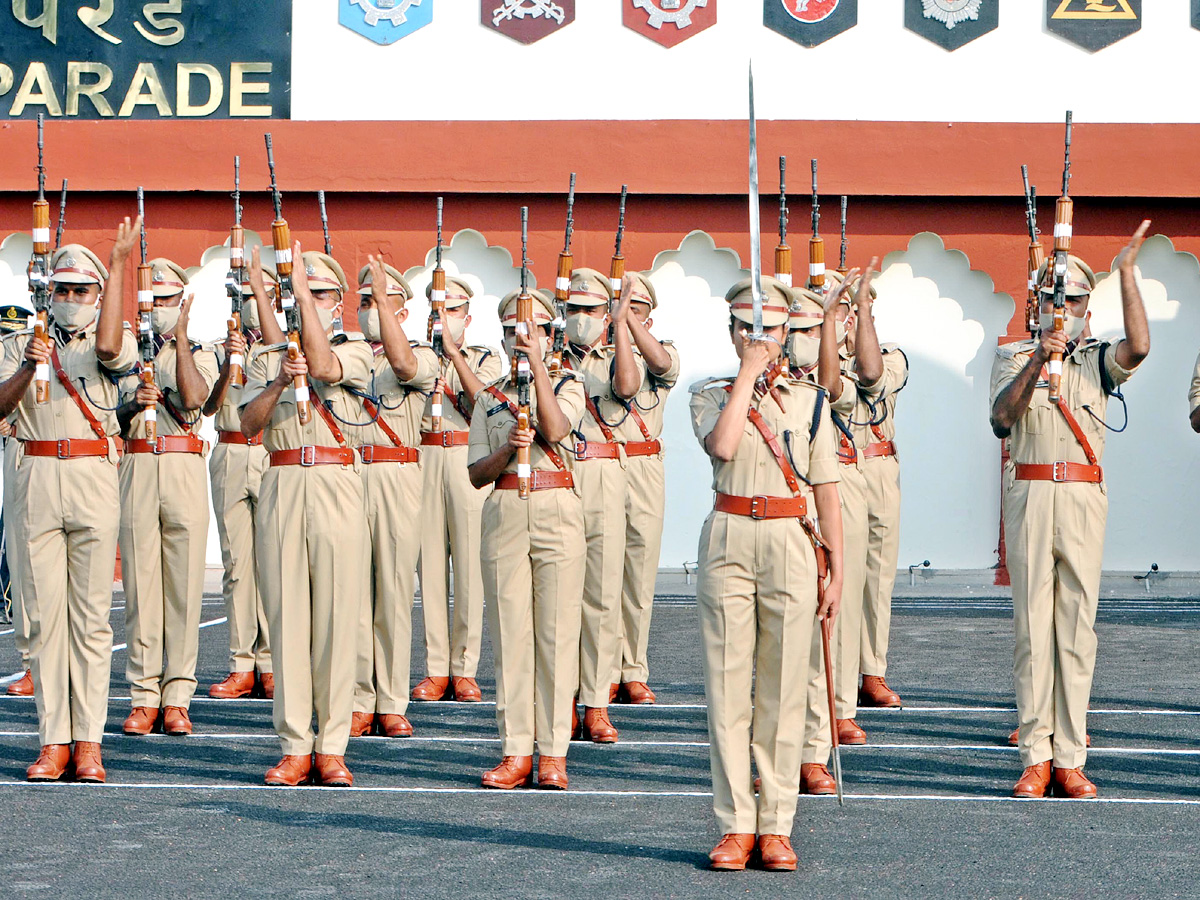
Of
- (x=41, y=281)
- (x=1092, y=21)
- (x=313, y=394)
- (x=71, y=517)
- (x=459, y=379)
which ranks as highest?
(x=1092, y=21)

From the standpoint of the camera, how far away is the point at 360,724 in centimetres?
814

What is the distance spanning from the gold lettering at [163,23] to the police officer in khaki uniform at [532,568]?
9030 mm

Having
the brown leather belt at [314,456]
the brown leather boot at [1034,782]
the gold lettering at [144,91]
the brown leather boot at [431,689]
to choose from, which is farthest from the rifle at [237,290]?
the gold lettering at [144,91]

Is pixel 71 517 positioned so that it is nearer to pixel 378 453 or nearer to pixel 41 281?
pixel 41 281

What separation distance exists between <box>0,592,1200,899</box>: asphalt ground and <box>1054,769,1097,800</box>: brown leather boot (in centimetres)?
7

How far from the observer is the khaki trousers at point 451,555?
9.16 m

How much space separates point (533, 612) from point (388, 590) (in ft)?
4.58

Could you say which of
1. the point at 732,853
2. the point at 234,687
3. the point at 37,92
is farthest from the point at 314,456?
the point at 37,92

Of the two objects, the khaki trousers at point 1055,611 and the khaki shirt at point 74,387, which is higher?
the khaki shirt at point 74,387

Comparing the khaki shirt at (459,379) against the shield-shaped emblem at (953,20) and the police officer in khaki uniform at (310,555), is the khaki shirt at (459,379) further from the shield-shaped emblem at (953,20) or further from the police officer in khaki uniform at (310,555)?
the shield-shaped emblem at (953,20)

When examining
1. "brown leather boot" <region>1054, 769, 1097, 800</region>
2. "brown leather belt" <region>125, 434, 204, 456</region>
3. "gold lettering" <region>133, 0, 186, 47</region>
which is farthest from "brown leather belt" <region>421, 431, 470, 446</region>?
"gold lettering" <region>133, 0, 186, 47</region>

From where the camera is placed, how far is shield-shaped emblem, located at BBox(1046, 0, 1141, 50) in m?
14.6

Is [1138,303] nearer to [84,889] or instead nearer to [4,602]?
[84,889]

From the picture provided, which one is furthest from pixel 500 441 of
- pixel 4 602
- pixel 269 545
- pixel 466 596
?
pixel 4 602
